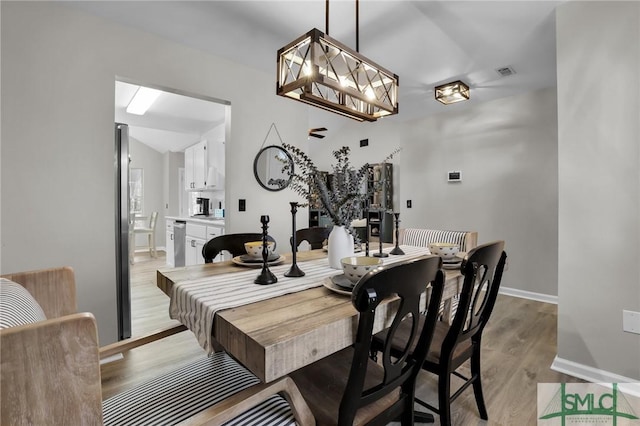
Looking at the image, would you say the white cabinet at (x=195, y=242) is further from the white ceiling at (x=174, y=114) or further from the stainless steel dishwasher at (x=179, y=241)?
the white ceiling at (x=174, y=114)

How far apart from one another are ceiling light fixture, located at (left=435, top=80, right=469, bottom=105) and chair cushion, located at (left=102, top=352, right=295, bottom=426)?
3.14 meters

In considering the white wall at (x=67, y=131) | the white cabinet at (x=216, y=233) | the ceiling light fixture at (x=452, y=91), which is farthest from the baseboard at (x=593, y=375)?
the white wall at (x=67, y=131)

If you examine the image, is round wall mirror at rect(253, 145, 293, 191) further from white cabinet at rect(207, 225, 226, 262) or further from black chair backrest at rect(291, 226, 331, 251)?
white cabinet at rect(207, 225, 226, 262)

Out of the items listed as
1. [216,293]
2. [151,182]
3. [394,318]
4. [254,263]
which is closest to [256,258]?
[254,263]

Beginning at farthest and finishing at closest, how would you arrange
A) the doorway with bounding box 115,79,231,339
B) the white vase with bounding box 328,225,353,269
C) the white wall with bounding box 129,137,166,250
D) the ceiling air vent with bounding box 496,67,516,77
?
1. the white wall with bounding box 129,137,166,250
2. the ceiling air vent with bounding box 496,67,516,77
3. the doorway with bounding box 115,79,231,339
4. the white vase with bounding box 328,225,353,269

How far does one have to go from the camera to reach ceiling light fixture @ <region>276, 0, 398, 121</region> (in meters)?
1.45

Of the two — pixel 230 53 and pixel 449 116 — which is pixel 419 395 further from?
pixel 449 116

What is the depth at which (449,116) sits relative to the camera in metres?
4.18

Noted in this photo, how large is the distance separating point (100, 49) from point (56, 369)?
2289 mm

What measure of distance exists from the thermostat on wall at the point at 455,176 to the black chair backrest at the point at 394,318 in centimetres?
339

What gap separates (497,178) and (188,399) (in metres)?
3.94

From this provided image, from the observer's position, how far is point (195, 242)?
13.5ft

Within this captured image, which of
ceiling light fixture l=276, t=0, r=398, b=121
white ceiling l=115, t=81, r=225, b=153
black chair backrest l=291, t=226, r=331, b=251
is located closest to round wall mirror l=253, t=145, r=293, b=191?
black chair backrest l=291, t=226, r=331, b=251

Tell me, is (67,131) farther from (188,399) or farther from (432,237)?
(432,237)
